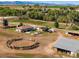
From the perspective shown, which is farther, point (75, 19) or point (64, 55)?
point (75, 19)

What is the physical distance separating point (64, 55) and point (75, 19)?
1.15 m

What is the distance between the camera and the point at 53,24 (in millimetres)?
5277

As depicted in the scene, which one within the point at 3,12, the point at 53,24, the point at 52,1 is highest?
the point at 52,1

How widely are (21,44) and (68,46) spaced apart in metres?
1.39

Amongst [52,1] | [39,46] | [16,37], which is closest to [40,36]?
[39,46]

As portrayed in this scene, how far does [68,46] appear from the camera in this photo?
197 inches

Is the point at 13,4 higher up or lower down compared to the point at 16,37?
higher up

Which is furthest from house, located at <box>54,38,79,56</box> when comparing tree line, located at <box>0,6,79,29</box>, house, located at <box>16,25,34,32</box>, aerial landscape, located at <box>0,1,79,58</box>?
house, located at <box>16,25,34,32</box>

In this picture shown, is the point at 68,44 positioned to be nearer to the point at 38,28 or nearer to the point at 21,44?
the point at 38,28

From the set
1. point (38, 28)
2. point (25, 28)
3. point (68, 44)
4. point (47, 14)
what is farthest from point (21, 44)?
point (68, 44)

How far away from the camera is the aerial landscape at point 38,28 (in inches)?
200

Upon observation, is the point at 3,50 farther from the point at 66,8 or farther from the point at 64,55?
the point at 66,8

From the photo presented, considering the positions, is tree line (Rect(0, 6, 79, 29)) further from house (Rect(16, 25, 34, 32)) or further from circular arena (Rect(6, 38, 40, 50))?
circular arena (Rect(6, 38, 40, 50))

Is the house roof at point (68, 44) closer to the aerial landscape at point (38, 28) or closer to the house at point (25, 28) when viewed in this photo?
the aerial landscape at point (38, 28)
